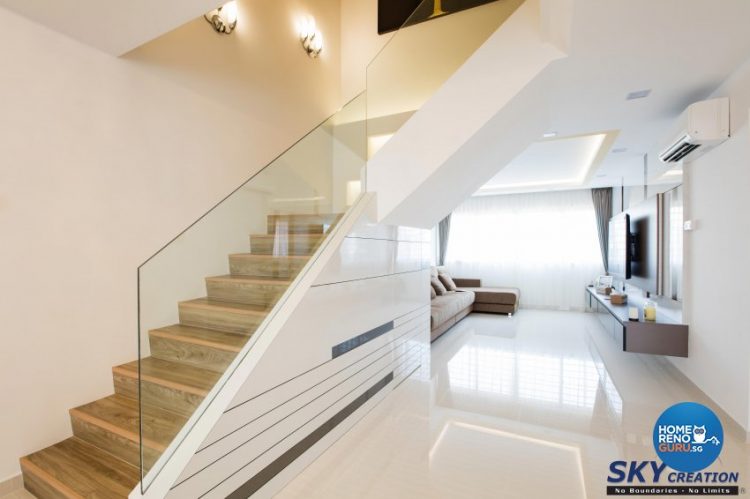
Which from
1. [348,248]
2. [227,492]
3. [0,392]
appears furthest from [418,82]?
[0,392]

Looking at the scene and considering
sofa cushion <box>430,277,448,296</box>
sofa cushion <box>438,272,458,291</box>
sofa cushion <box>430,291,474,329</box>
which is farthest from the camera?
sofa cushion <box>438,272,458,291</box>

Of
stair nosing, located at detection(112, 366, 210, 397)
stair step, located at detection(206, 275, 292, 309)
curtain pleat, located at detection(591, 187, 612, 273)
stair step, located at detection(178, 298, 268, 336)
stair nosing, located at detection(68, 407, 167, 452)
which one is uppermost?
curtain pleat, located at detection(591, 187, 612, 273)

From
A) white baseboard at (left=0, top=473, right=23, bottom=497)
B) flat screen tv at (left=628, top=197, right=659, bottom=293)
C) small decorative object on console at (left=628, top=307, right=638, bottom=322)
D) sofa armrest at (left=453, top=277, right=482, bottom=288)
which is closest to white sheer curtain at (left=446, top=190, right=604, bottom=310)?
sofa armrest at (left=453, top=277, right=482, bottom=288)

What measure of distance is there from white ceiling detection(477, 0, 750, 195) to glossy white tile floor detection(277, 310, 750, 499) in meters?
2.30

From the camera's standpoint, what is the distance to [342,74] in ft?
18.2

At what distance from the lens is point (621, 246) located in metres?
5.20

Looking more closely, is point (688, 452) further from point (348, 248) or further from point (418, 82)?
point (418, 82)

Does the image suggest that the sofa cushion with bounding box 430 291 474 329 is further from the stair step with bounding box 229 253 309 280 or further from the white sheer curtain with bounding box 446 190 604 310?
the stair step with bounding box 229 253 309 280

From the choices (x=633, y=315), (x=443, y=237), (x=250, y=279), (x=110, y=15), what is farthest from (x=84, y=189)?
(x=443, y=237)

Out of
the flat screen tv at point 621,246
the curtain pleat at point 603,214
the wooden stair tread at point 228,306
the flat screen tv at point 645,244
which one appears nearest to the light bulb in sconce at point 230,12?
the wooden stair tread at point 228,306

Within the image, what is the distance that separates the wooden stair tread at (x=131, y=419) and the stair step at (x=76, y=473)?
0.16 metres

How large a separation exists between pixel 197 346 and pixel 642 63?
11.9 feet

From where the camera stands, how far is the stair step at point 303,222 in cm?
241

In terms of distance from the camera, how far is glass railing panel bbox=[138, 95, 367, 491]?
1820 mm
